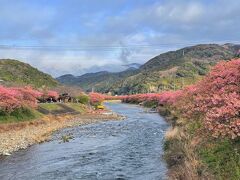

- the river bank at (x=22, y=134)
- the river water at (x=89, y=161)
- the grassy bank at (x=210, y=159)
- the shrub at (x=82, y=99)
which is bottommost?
the river water at (x=89, y=161)

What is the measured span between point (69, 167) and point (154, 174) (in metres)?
8.43

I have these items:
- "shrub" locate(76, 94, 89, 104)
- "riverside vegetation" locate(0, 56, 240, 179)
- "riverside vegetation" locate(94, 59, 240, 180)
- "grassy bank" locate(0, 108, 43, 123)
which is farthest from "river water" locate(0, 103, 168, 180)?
"shrub" locate(76, 94, 89, 104)

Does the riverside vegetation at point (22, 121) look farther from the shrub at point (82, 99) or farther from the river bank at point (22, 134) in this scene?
the shrub at point (82, 99)

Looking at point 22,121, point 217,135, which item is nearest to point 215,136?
point 217,135

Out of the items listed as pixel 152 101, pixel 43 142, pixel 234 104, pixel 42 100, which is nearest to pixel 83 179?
pixel 234 104

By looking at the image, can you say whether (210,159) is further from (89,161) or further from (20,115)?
(20,115)

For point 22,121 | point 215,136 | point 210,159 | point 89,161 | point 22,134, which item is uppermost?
point 215,136

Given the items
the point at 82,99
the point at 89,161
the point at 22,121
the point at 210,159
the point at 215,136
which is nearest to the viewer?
the point at 215,136

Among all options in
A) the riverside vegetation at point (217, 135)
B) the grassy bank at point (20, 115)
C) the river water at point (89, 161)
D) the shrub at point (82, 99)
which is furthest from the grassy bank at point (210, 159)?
the shrub at point (82, 99)

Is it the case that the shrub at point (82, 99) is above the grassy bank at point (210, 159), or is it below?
above

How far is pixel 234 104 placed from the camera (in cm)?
1970

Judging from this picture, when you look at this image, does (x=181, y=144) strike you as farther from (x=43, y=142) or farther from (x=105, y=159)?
(x=43, y=142)

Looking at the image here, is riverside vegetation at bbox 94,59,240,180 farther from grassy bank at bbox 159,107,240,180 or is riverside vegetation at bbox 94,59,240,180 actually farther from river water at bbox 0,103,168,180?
river water at bbox 0,103,168,180

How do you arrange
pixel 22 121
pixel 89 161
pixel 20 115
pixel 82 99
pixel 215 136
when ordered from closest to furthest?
pixel 215 136
pixel 89 161
pixel 22 121
pixel 20 115
pixel 82 99
